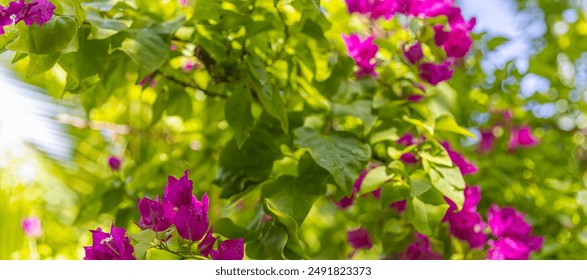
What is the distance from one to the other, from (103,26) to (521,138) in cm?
93


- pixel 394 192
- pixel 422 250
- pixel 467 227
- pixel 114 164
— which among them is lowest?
pixel 114 164

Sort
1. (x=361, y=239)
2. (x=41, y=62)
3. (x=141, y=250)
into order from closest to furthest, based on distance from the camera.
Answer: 1. (x=141, y=250)
2. (x=41, y=62)
3. (x=361, y=239)

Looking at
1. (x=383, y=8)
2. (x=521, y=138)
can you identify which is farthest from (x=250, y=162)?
(x=521, y=138)

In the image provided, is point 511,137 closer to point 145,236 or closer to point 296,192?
point 296,192

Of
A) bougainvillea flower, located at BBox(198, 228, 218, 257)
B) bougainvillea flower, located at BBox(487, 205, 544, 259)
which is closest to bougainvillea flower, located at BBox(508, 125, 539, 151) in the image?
bougainvillea flower, located at BBox(487, 205, 544, 259)

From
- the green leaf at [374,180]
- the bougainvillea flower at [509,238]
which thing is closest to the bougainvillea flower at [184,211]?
the green leaf at [374,180]

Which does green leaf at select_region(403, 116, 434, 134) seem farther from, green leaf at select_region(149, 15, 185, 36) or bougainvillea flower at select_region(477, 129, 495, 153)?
bougainvillea flower at select_region(477, 129, 495, 153)

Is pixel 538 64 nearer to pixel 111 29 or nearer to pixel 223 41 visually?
pixel 223 41

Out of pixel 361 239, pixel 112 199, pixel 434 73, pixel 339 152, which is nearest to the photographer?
pixel 339 152

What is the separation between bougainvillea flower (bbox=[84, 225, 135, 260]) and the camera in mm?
600

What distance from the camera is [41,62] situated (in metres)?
0.66

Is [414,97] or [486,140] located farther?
[486,140]

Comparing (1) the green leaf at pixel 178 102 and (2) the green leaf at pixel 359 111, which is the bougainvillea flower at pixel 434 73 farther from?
(1) the green leaf at pixel 178 102

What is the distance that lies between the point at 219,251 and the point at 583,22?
3.92ft
